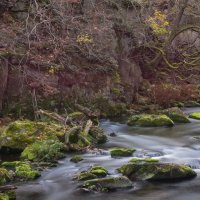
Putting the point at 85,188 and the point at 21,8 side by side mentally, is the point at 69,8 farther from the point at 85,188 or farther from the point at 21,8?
the point at 85,188

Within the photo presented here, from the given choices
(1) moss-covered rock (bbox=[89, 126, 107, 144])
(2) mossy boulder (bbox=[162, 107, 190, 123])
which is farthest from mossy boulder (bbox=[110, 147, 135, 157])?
(2) mossy boulder (bbox=[162, 107, 190, 123])

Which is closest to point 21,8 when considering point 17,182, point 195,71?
point 17,182

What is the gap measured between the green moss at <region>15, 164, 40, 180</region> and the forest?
2cm

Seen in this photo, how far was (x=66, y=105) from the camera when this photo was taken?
1451 centimetres

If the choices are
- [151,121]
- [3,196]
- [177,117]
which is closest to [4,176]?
[3,196]

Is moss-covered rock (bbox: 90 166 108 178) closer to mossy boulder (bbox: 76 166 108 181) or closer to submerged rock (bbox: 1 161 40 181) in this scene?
mossy boulder (bbox: 76 166 108 181)

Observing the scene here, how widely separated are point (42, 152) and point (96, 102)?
619 cm

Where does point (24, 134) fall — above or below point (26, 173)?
above

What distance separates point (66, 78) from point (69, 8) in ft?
9.02

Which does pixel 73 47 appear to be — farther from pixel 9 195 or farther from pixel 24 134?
pixel 9 195

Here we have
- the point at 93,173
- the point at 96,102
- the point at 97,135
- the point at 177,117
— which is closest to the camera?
the point at 93,173

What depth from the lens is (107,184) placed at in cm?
752

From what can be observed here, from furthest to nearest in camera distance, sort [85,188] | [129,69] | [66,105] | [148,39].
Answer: [148,39], [129,69], [66,105], [85,188]

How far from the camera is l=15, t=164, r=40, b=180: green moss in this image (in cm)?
813
